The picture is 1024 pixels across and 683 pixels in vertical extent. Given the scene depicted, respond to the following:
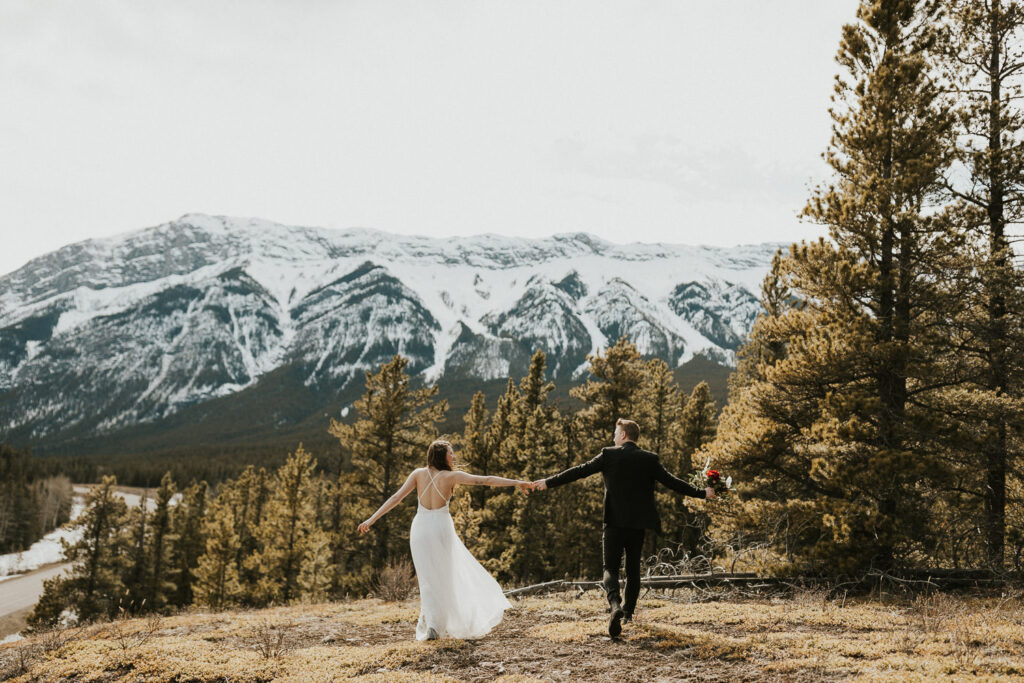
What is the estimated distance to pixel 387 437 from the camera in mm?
24781

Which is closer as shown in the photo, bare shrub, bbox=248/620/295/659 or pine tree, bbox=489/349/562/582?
bare shrub, bbox=248/620/295/659

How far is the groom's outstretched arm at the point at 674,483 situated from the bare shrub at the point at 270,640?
5123 millimetres

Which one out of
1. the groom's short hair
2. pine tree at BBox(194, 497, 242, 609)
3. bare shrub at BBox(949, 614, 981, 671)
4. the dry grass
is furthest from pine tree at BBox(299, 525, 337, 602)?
bare shrub at BBox(949, 614, 981, 671)

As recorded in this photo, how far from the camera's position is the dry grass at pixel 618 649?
5629mm

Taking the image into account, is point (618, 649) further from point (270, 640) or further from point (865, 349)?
point (865, 349)

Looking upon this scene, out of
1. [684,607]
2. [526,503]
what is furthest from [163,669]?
[526,503]

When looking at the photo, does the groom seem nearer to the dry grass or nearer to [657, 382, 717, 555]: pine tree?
the dry grass

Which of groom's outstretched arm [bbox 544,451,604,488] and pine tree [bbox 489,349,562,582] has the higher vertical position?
groom's outstretched arm [bbox 544,451,604,488]

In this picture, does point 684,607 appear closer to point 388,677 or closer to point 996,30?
point 388,677

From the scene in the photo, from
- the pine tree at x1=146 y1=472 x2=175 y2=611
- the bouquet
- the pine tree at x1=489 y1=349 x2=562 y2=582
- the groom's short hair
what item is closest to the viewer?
the groom's short hair

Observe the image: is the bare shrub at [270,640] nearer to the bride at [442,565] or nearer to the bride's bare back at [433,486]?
the bride at [442,565]

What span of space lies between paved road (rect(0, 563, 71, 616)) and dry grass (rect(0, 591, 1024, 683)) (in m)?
56.1

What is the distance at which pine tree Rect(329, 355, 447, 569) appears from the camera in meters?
24.7

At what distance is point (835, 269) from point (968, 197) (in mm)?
3934
